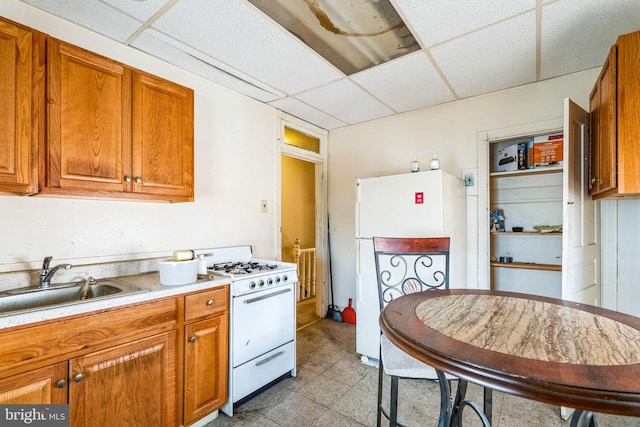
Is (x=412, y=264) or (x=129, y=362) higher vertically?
(x=412, y=264)

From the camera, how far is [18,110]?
1.37 meters

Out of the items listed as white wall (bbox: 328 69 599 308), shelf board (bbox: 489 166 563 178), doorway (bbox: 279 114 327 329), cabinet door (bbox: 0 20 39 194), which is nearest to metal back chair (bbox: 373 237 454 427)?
white wall (bbox: 328 69 599 308)

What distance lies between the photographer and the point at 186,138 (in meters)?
2.05

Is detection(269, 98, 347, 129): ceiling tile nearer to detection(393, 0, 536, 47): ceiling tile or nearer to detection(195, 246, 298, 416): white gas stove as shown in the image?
detection(393, 0, 536, 47): ceiling tile

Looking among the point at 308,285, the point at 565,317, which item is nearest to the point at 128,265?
the point at 565,317

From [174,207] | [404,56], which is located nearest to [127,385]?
[174,207]

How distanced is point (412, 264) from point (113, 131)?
2.22 meters

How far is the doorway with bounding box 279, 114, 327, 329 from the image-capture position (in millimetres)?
3635

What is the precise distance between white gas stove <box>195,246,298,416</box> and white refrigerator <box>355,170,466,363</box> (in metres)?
0.67

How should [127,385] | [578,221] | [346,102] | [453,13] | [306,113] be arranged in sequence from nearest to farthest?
[127,385]
[453,13]
[578,221]
[346,102]
[306,113]

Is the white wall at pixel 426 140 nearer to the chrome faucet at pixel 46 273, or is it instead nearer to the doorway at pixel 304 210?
the doorway at pixel 304 210

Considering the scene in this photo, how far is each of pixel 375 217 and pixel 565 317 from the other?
5.09 ft

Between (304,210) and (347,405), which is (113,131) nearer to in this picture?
(347,405)

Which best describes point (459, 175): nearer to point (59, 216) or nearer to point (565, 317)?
point (565, 317)
